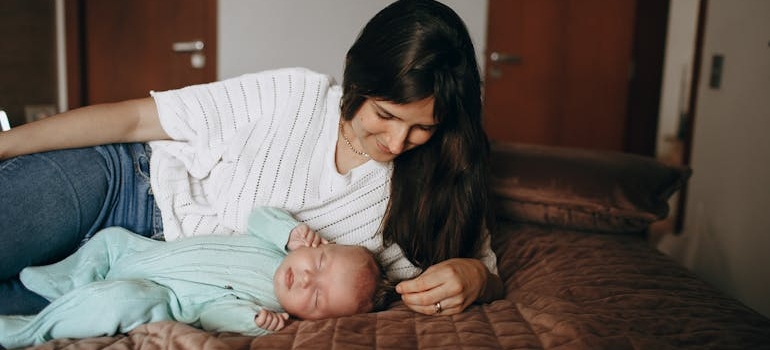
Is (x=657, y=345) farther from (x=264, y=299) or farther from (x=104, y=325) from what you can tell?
(x=104, y=325)

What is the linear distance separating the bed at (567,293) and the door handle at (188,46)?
2.47 m

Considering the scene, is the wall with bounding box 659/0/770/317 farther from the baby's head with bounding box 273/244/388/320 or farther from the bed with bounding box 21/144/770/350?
the baby's head with bounding box 273/244/388/320

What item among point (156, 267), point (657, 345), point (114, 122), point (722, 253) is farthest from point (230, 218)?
point (722, 253)

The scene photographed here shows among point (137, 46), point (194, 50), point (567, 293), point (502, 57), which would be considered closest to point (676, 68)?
point (502, 57)

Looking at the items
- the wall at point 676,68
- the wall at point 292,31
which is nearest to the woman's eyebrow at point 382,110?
the wall at point 292,31

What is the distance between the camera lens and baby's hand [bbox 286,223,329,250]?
59.1 inches

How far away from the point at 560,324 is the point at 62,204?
3.70 feet

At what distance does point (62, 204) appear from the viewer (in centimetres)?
153

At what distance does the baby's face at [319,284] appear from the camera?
54.7 inches

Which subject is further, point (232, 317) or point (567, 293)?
point (567, 293)

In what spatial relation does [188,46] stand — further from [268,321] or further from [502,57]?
[268,321]

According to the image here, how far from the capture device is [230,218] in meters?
1.64

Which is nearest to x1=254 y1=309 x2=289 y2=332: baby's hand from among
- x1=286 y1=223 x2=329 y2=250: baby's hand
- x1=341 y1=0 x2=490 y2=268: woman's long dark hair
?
x1=286 y1=223 x2=329 y2=250: baby's hand

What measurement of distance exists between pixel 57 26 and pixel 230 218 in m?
3.18
